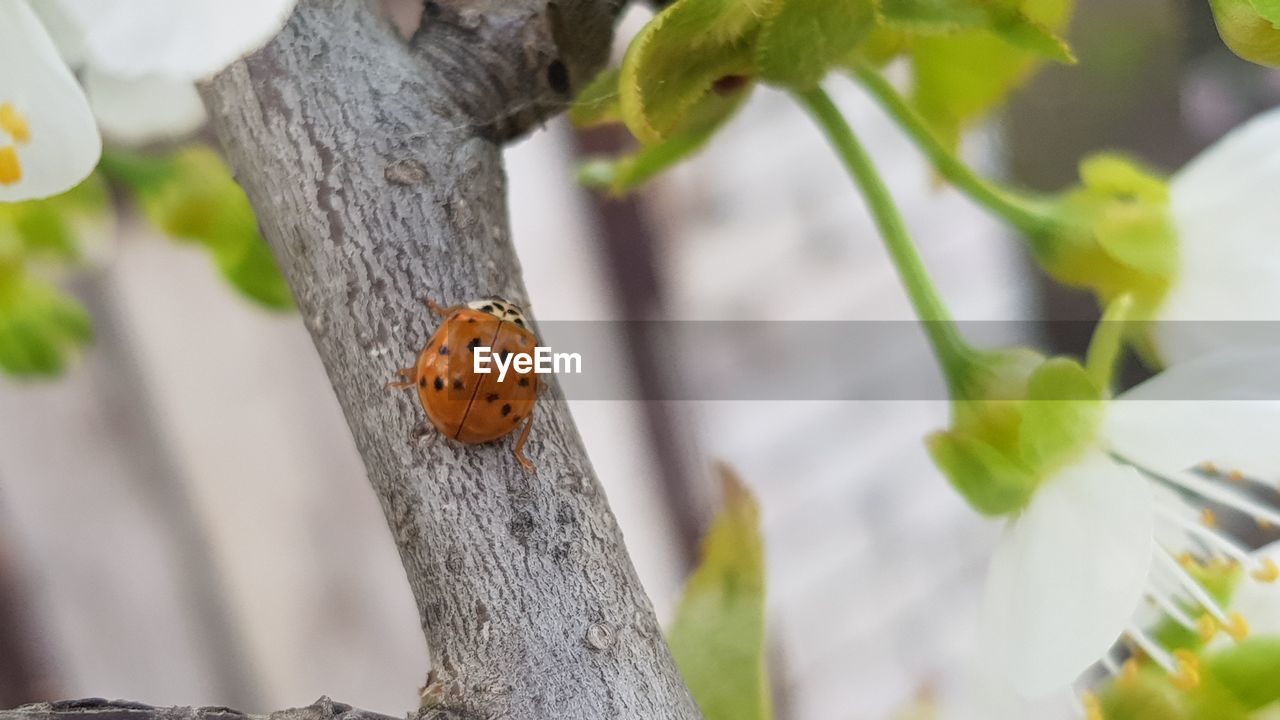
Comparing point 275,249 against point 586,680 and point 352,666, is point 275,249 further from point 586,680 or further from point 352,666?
point 352,666

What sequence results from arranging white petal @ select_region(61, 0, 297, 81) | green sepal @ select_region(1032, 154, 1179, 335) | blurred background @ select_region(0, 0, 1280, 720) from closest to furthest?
white petal @ select_region(61, 0, 297, 81) → green sepal @ select_region(1032, 154, 1179, 335) → blurred background @ select_region(0, 0, 1280, 720)

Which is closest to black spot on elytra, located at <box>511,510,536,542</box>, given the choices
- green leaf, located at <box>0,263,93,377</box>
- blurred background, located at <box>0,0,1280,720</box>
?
green leaf, located at <box>0,263,93,377</box>

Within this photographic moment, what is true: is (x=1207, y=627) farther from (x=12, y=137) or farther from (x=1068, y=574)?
(x=12, y=137)

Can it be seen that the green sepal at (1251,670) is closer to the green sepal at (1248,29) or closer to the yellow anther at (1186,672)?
the yellow anther at (1186,672)

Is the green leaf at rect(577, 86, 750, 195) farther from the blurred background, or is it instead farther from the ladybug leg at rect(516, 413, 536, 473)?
the blurred background

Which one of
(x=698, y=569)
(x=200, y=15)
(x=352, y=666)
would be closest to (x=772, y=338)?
(x=352, y=666)

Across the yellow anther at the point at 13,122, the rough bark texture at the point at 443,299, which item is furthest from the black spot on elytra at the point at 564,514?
the yellow anther at the point at 13,122
